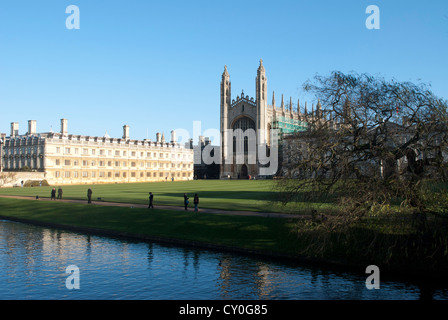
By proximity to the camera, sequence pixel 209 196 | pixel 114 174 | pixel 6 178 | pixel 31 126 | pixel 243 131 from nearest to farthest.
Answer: pixel 209 196 < pixel 6 178 < pixel 31 126 < pixel 114 174 < pixel 243 131

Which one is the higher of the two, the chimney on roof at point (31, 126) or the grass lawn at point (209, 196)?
the chimney on roof at point (31, 126)

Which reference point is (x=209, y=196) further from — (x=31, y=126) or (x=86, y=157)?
(x=31, y=126)

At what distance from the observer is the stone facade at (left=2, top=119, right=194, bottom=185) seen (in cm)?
7806

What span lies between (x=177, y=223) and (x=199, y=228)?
6.48 ft

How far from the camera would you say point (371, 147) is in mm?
16203

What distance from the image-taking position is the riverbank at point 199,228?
18.1m

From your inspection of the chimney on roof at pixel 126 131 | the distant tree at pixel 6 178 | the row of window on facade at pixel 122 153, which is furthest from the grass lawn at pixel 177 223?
the chimney on roof at pixel 126 131

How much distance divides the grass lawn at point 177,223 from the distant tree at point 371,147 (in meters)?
3.18

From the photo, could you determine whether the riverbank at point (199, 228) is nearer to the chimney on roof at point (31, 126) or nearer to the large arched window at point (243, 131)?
the chimney on roof at point (31, 126)

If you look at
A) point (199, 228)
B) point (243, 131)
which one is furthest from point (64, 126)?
point (199, 228)

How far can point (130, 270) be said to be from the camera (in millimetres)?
17078

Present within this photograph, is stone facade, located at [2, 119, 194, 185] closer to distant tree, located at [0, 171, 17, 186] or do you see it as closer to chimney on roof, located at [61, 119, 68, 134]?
chimney on roof, located at [61, 119, 68, 134]
